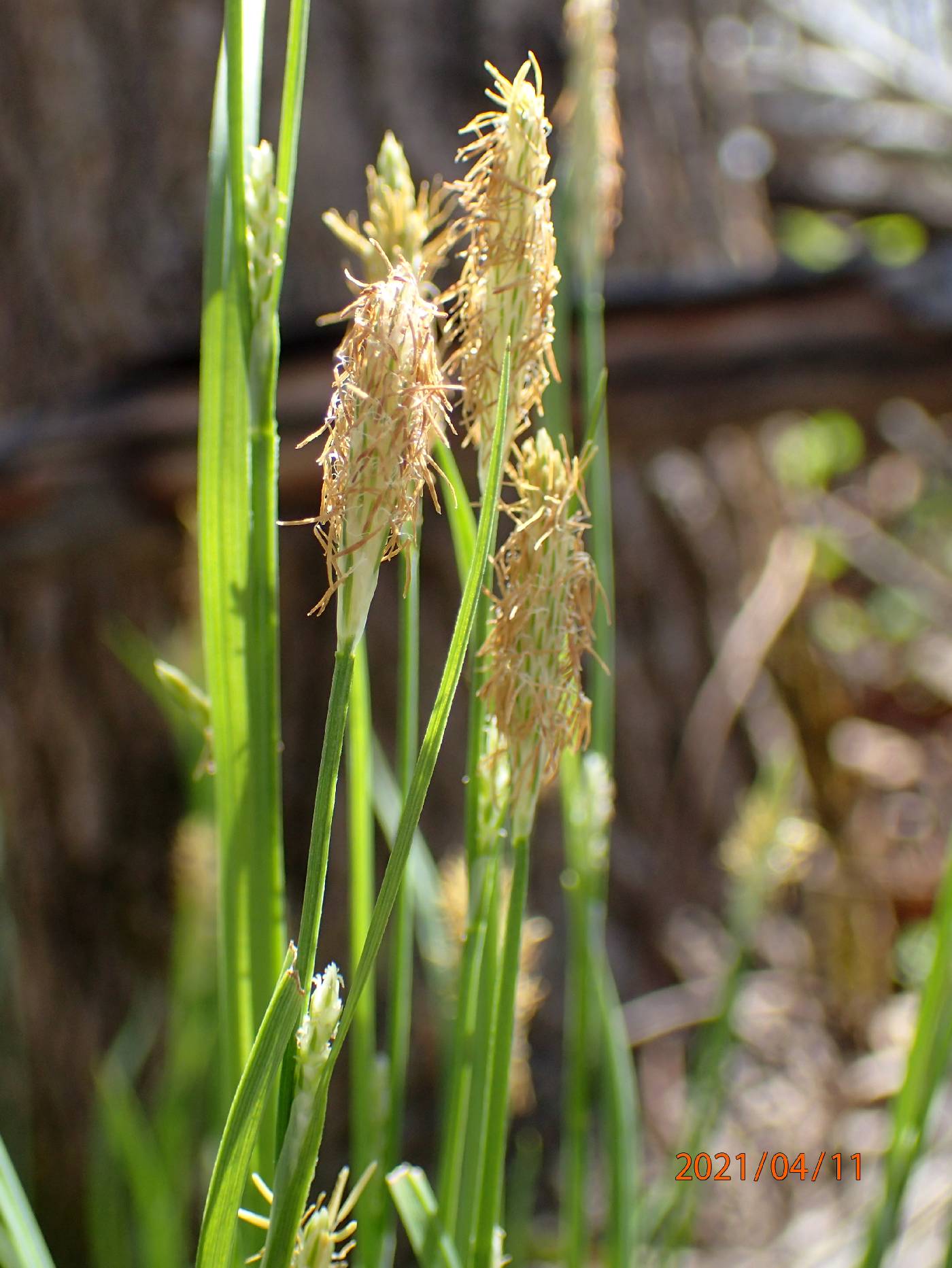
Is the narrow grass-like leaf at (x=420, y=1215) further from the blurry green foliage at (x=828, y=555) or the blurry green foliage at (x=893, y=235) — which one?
the blurry green foliage at (x=893, y=235)

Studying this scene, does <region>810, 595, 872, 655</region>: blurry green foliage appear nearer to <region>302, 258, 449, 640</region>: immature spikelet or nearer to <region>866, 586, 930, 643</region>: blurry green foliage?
<region>866, 586, 930, 643</region>: blurry green foliage

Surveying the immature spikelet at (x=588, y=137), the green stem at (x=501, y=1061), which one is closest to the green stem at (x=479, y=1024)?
the green stem at (x=501, y=1061)

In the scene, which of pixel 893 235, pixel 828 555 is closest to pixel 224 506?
pixel 828 555

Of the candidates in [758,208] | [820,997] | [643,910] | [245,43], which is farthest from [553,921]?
[758,208]

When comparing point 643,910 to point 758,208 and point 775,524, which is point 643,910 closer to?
point 775,524
